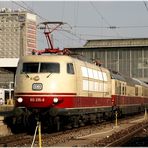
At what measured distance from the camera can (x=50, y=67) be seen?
71.3 ft

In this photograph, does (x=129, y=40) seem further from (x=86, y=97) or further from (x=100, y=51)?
(x=86, y=97)

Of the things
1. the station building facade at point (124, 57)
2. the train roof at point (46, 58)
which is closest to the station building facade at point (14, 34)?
the station building facade at point (124, 57)

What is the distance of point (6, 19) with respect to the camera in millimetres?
64188

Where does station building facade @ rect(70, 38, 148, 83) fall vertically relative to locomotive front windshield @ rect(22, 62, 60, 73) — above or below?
above

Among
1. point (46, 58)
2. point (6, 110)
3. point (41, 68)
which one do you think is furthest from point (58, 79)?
point (6, 110)

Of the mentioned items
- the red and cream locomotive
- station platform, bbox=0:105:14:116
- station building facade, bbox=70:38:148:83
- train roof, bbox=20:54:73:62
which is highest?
station building facade, bbox=70:38:148:83

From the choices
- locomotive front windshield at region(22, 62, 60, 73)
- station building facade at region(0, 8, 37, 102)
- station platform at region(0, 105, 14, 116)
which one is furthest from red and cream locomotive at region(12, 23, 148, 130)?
station building facade at region(0, 8, 37, 102)

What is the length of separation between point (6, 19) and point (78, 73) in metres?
43.0

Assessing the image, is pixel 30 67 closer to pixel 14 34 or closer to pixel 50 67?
pixel 50 67

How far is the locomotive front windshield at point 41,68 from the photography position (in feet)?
70.9

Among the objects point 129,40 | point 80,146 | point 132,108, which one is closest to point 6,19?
point 132,108

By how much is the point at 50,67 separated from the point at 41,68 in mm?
402

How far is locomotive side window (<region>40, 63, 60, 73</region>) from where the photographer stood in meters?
21.6

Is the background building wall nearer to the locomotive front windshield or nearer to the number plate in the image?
the locomotive front windshield
